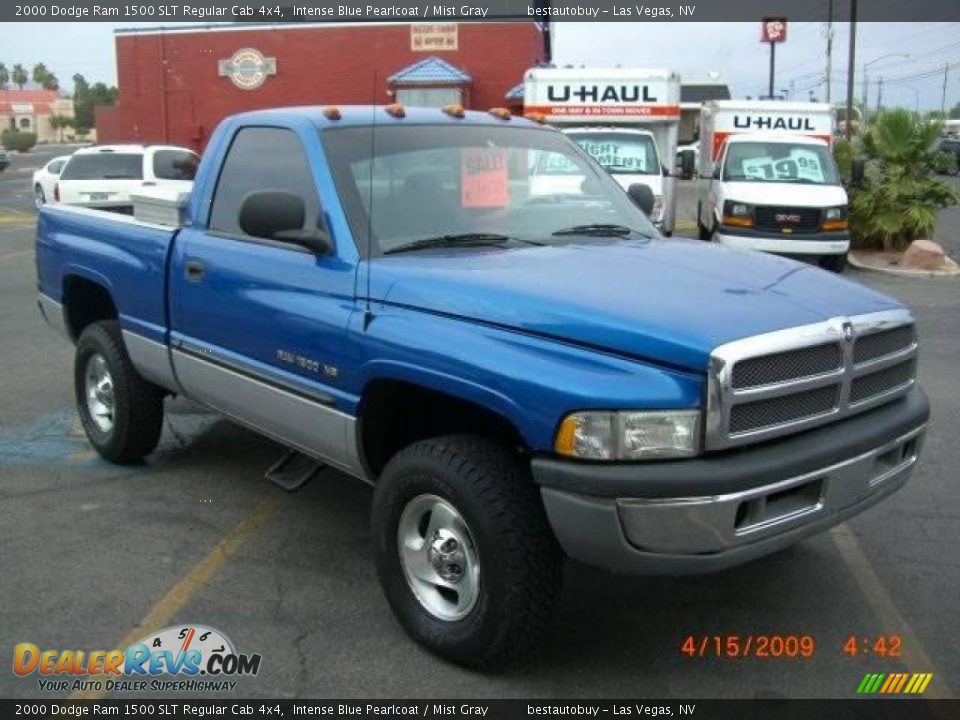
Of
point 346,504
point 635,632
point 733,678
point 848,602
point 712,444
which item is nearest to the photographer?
point 712,444

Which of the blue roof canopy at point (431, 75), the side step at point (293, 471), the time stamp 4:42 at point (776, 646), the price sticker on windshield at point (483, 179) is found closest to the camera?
the time stamp 4:42 at point (776, 646)

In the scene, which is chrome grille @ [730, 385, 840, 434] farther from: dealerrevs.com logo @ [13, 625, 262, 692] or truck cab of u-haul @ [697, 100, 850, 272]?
truck cab of u-haul @ [697, 100, 850, 272]

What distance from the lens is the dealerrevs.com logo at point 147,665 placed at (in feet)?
11.2

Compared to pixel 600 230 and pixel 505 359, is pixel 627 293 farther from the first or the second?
pixel 600 230

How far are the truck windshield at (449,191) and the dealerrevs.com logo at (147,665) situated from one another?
1606 millimetres

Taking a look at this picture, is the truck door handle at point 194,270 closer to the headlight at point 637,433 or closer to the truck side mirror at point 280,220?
the truck side mirror at point 280,220

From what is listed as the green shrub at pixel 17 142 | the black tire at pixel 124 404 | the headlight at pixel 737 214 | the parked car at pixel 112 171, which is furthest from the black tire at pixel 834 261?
the green shrub at pixel 17 142

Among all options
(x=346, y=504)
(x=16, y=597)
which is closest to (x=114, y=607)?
(x=16, y=597)

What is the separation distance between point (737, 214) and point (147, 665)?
39.9 feet

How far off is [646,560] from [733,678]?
0.78 meters

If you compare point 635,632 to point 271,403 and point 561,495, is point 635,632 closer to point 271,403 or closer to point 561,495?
point 561,495

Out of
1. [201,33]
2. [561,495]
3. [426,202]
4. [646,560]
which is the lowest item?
[646,560]

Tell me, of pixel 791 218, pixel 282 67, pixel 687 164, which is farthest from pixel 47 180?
pixel 791 218

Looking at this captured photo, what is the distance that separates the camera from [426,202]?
13.5 feet
